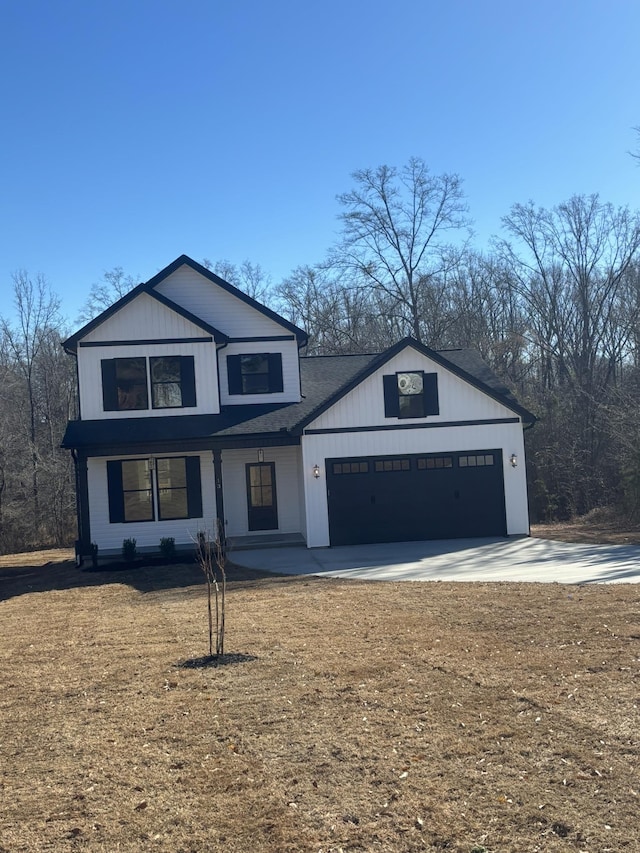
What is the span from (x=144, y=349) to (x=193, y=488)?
397 cm

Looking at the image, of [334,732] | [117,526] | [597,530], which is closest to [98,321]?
[117,526]

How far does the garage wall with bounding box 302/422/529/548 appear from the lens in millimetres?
20109

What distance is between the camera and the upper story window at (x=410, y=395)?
20328 millimetres

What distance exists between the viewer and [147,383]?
2128cm

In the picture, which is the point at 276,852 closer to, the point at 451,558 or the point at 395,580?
the point at 395,580

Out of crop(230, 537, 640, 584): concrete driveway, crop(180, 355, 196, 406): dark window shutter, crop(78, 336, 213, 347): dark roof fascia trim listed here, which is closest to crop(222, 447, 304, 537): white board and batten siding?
crop(180, 355, 196, 406): dark window shutter

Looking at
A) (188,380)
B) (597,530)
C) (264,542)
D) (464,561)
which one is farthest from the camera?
(597,530)

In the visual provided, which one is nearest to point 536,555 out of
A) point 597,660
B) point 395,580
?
point 395,580

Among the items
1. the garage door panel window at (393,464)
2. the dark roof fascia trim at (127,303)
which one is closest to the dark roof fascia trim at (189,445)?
the garage door panel window at (393,464)

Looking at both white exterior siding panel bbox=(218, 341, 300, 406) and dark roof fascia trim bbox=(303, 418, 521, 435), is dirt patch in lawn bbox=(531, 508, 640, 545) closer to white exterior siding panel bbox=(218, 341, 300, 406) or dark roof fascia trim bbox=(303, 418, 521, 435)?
dark roof fascia trim bbox=(303, 418, 521, 435)

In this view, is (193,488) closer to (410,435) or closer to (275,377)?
(275,377)

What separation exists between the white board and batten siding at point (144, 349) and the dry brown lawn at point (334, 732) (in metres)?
10.4

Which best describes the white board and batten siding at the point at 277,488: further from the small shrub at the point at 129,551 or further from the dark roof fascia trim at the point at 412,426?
the small shrub at the point at 129,551

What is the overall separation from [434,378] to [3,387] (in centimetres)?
2288
